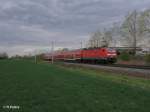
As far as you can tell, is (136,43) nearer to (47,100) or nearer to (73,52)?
(73,52)

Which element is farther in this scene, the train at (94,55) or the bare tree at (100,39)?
the bare tree at (100,39)

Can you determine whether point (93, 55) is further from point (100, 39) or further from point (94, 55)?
point (100, 39)

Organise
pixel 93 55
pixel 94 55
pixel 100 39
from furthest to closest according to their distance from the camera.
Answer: pixel 100 39 < pixel 93 55 < pixel 94 55

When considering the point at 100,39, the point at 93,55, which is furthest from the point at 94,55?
the point at 100,39

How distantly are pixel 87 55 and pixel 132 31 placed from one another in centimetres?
2476

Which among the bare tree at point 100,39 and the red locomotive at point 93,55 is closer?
the red locomotive at point 93,55

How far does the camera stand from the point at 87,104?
818 centimetres

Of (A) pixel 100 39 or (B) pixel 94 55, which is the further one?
(A) pixel 100 39

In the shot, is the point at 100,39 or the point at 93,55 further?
the point at 100,39

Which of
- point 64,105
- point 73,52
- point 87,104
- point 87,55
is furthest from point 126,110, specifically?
point 73,52

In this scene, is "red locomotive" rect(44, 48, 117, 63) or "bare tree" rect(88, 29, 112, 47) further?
"bare tree" rect(88, 29, 112, 47)

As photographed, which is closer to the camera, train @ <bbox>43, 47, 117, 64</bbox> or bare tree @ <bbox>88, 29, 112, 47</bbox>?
train @ <bbox>43, 47, 117, 64</bbox>

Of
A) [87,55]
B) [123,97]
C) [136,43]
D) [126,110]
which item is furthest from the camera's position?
[136,43]

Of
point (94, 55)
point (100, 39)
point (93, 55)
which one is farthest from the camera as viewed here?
point (100, 39)
